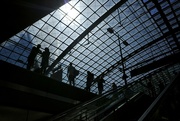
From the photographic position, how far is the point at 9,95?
7113mm

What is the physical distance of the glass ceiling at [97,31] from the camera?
18234 mm

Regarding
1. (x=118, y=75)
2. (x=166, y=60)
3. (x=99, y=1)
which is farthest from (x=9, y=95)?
(x=118, y=75)

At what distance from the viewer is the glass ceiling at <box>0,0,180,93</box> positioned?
18.2m

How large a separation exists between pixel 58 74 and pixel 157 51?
23593 mm

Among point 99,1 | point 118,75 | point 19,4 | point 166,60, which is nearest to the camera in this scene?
point 19,4

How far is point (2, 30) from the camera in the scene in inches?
275

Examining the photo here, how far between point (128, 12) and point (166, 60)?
29.9 ft

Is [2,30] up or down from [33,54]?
up

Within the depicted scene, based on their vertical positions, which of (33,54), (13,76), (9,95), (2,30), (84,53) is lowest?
(9,95)

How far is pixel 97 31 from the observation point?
68.5ft

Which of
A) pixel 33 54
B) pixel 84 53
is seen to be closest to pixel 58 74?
pixel 33 54

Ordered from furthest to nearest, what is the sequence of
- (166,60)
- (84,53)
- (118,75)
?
1. (118,75)
2. (84,53)
3. (166,60)

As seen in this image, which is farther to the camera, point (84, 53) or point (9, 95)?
point (84, 53)

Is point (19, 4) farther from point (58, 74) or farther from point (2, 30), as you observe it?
point (58, 74)
